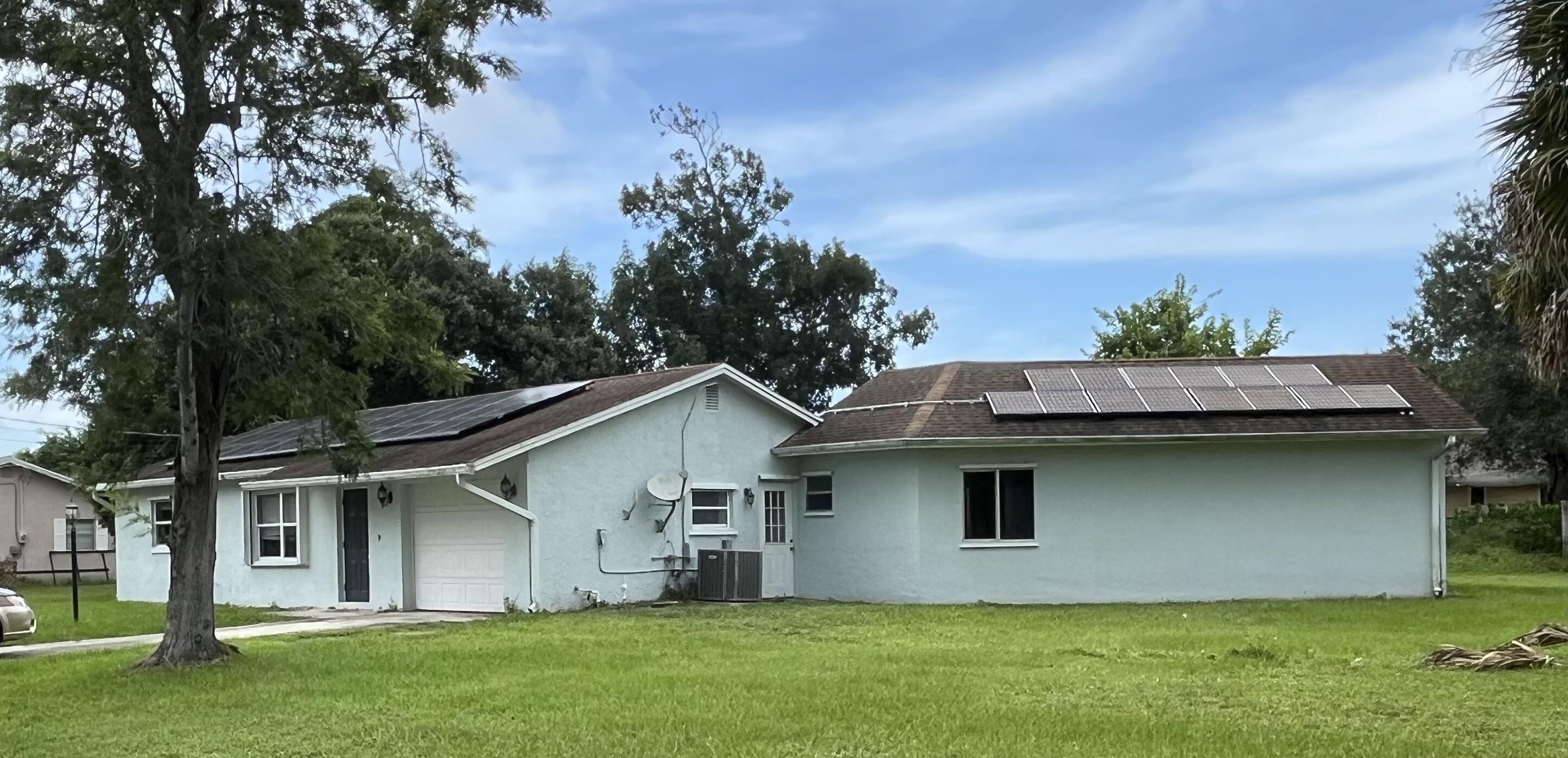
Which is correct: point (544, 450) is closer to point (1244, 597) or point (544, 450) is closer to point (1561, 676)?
point (1244, 597)

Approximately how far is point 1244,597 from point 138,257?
16.1 metres

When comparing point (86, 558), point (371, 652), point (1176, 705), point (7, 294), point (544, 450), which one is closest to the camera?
point (1176, 705)

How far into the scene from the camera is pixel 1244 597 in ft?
70.2

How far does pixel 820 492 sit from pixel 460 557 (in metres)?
6.10

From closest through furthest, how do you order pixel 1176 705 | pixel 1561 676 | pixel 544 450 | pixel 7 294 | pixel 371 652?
pixel 1176 705, pixel 1561 676, pixel 7 294, pixel 371 652, pixel 544 450

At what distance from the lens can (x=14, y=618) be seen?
15602 millimetres

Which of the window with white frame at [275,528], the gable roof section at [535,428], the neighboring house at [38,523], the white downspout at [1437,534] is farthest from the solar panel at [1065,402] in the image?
the neighboring house at [38,523]

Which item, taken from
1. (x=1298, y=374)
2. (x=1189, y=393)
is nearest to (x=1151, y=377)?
(x=1189, y=393)

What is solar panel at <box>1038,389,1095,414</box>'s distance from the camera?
2173 cm

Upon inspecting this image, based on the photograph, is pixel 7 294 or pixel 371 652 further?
pixel 371 652

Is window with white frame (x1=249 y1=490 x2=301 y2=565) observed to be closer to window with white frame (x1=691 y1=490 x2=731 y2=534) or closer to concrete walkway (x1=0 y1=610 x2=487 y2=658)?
concrete walkway (x1=0 y1=610 x2=487 y2=658)

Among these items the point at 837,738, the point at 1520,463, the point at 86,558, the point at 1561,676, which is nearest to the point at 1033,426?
the point at 1561,676

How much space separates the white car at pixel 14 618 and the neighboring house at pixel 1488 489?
4615 centimetres

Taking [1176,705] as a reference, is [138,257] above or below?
above
